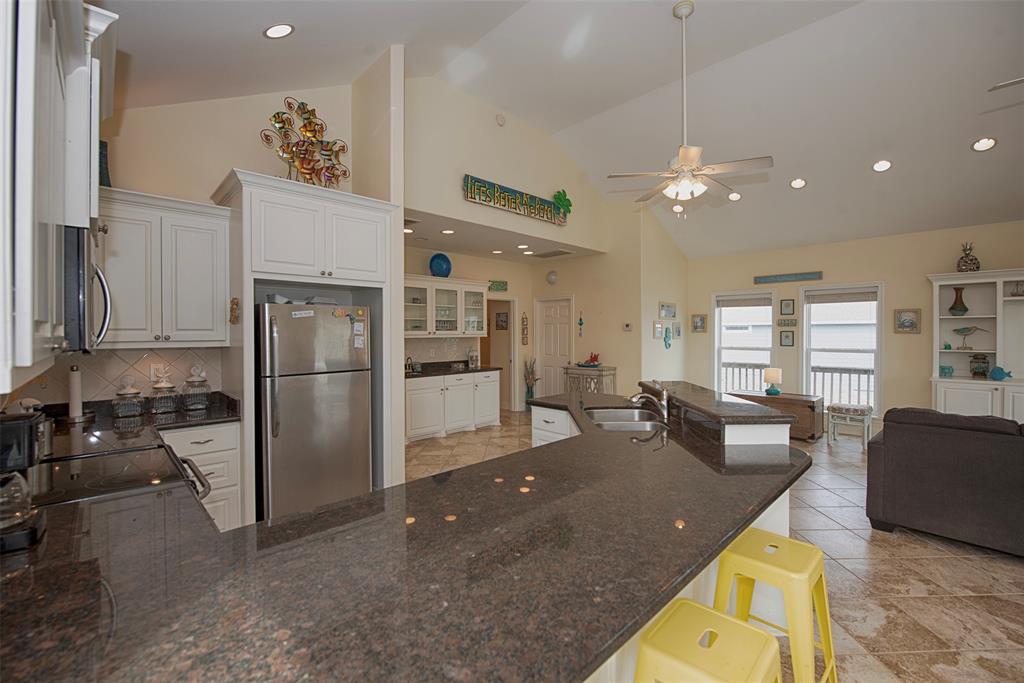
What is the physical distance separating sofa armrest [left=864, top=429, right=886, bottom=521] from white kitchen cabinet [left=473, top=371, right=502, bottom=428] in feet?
14.2

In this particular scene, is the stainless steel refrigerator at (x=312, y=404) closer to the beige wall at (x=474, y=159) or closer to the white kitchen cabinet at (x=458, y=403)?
the beige wall at (x=474, y=159)

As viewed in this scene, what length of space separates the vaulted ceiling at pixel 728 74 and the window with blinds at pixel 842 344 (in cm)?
87

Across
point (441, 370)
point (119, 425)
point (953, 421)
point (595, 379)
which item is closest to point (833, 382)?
point (595, 379)

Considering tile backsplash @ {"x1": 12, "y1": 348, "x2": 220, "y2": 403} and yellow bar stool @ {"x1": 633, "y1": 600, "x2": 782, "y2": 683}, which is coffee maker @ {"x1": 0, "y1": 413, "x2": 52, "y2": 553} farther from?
yellow bar stool @ {"x1": 633, "y1": 600, "x2": 782, "y2": 683}

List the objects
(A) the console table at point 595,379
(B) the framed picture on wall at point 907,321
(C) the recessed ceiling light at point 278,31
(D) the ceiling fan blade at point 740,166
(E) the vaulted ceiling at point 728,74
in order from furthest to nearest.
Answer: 1. (A) the console table at point 595,379
2. (B) the framed picture on wall at point 907,321
3. (D) the ceiling fan blade at point 740,166
4. (E) the vaulted ceiling at point 728,74
5. (C) the recessed ceiling light at point 278,31

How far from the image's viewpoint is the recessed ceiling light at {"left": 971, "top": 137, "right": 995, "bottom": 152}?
4215 mm

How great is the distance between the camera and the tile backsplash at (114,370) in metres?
2.63

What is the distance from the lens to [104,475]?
65.4 inches

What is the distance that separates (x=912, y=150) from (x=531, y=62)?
3.94 meters

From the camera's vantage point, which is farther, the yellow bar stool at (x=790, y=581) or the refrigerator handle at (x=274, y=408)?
the refrigerator handle at (x=274, y=408)

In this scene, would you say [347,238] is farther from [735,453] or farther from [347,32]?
[735,453]

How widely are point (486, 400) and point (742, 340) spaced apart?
414 centimetres

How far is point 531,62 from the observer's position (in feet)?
13.4

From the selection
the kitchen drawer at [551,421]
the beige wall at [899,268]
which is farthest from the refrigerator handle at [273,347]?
the beige wall at [899,268]
